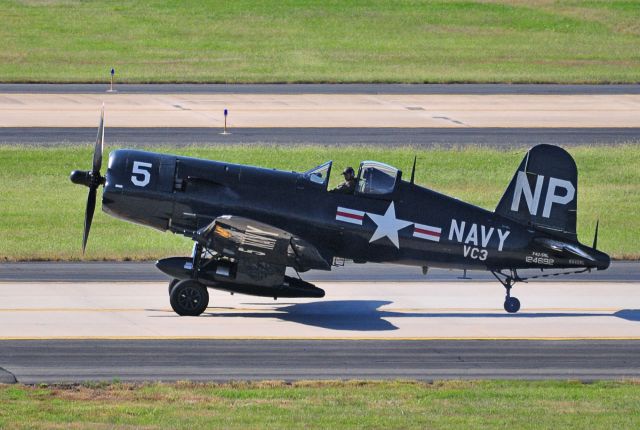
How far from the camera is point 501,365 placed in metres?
20.4

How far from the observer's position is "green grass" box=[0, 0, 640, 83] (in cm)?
5872

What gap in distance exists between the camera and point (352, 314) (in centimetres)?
2377

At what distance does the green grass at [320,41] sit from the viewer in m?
58.7

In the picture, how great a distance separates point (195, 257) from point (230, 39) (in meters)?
46.7

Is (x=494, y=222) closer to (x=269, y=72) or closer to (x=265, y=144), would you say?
(x=265, y=144)

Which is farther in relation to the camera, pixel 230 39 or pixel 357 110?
pixel 230 39

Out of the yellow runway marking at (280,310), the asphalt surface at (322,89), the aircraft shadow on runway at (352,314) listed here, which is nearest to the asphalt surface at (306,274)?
the aircraft shadow on runway at (352,314)

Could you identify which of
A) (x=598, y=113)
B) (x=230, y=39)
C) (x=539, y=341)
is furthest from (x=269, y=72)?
(x=539, y=341)

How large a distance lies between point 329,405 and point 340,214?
249 inches

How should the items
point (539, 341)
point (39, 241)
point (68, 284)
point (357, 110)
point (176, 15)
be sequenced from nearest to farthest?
point (539, 341), point (68, 284), point (39, 241), point (357, 110), point (176, 15)

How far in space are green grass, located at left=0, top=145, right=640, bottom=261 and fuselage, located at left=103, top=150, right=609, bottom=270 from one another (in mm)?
5642

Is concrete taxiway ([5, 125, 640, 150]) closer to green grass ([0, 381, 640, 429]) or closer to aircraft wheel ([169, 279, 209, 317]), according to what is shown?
aircraft wheel ([169, 279, 209, 317])

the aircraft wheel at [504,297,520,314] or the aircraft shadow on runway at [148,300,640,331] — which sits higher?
the aircraft wheel at [504,297,520,314]

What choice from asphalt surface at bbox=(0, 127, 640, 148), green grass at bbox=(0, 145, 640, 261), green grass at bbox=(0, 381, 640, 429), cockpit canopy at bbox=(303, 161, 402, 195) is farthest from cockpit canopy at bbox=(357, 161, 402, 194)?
asphalt surface at bbox=(0, 127, 640, 148)
